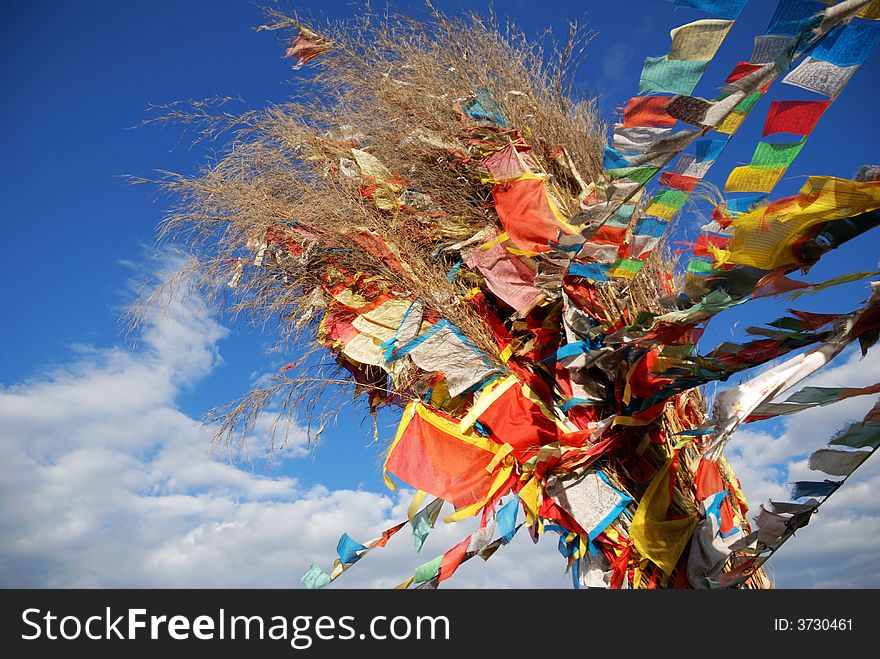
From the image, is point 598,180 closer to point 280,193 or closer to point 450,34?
point 450,34

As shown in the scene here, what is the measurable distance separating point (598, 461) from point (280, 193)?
6.01ft

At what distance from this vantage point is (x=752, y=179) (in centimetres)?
173

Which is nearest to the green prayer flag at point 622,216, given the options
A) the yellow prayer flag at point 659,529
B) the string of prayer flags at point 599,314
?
the string of prayer flags at point 599,314

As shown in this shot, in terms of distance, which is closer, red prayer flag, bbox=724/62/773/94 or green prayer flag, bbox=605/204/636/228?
red prayer flag, bbox=724/62/773/94

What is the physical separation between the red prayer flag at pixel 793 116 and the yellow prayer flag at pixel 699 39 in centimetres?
20

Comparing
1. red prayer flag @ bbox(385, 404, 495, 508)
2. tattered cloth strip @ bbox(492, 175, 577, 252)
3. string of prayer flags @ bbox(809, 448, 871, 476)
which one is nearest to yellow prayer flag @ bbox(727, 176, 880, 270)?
string of prayer flags @ bbox(809, 448, 871, 476)

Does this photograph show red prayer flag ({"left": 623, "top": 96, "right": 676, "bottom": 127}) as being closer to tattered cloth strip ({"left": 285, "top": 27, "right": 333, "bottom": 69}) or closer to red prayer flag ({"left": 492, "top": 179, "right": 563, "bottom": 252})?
red prayer flag ({"left": 492, "top": 179, "right": 563, "bottom": 252})

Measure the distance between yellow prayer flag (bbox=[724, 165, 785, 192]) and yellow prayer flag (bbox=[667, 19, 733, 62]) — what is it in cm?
30

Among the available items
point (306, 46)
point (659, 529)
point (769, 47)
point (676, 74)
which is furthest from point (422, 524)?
point (306, 46)

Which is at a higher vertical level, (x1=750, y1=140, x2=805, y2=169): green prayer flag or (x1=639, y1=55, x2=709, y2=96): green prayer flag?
(x1=639, y1=55, x2=709, y2=96): green prayer flag

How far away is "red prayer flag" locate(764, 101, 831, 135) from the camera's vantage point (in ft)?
5.24

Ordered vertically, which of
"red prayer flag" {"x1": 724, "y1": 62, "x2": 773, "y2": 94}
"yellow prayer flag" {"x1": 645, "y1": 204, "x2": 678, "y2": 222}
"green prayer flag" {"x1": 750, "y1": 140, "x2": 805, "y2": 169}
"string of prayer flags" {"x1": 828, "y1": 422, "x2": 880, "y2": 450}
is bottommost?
"string of prayer flags" {"x1": 828, "y1": 422, "x2": 880, "y2": 450}

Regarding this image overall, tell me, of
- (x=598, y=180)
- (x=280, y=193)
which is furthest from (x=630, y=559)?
(x=280, y=193)

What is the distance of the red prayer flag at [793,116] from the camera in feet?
5.24
